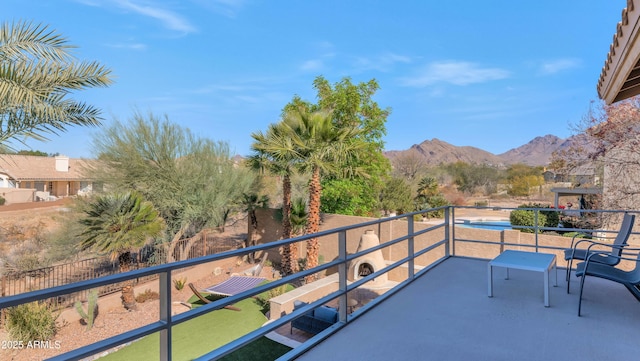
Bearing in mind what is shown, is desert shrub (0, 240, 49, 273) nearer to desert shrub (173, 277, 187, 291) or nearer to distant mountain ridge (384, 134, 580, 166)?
desert shrub (173, 277, 187, 291)

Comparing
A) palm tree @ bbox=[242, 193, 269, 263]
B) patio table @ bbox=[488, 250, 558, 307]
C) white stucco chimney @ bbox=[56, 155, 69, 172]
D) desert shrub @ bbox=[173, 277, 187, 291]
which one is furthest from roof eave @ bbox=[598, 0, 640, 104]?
white stucco chimney @ bbox=[56, 155, 69, 172]

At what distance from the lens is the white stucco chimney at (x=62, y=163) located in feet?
94.5

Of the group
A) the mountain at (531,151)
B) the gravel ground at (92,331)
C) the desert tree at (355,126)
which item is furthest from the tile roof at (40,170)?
the mountain at (531,151)

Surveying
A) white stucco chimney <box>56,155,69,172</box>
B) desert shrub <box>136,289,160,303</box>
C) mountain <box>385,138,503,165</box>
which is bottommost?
desert shrub <box>136,289,160,303</box>

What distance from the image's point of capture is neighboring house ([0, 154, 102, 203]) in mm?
24969

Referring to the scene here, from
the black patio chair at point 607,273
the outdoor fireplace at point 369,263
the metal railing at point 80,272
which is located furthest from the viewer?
the outdoor fireplace at point 369,263

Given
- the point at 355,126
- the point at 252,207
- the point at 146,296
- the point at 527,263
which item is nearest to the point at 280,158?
the point at 252,207

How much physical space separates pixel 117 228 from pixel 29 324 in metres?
3.04

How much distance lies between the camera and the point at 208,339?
26.5ft

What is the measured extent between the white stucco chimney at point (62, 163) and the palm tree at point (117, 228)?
23.5m

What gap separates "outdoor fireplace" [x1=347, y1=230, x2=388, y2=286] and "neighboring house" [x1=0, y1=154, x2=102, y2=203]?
69.1 ft

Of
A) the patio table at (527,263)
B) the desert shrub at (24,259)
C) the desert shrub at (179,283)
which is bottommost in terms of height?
the desert shrub at (179,283)

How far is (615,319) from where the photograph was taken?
295 cm

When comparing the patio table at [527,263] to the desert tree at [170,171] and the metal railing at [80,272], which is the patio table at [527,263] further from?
the desert tree at [170,171]
